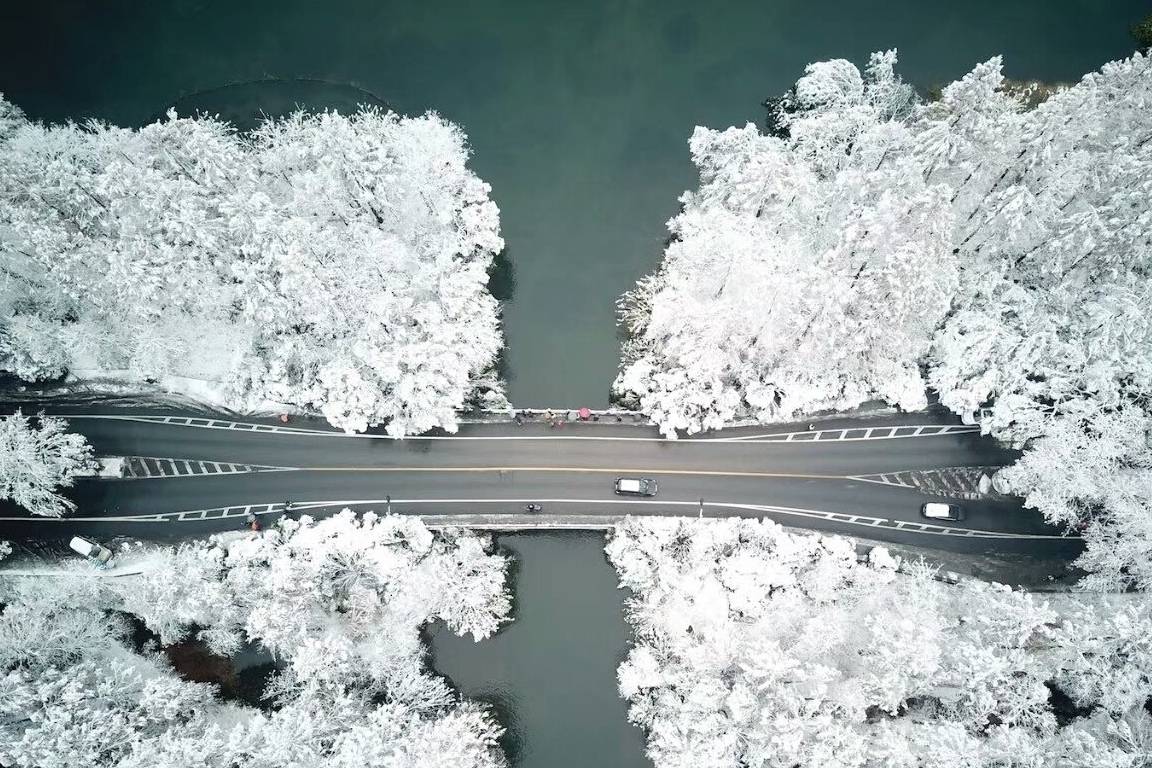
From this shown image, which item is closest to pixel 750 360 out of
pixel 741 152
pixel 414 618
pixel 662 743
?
pixel 741 152

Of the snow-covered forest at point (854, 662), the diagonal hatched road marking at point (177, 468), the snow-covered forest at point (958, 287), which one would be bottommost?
the snow-covered forest at point (854, 662)

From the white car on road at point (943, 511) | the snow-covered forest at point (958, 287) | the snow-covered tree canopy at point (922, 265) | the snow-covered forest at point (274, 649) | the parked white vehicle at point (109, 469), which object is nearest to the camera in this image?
the snow-covered forest at point (274, 649)

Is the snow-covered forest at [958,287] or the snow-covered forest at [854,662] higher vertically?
the snow-covered forest at [958,287]

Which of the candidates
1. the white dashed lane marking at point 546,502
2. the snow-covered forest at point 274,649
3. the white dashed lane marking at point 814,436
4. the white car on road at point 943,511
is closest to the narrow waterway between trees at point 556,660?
the snow-covered forest at point 274,649

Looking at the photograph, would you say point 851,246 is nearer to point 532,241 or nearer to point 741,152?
point 741,152

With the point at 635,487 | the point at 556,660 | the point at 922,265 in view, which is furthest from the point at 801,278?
the point at 556,660

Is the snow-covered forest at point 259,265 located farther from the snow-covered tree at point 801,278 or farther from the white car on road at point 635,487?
the snow-covered tree at point 801,278

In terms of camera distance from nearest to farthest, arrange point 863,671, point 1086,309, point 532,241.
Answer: point 863,671, point 1086,309, point 532,241
